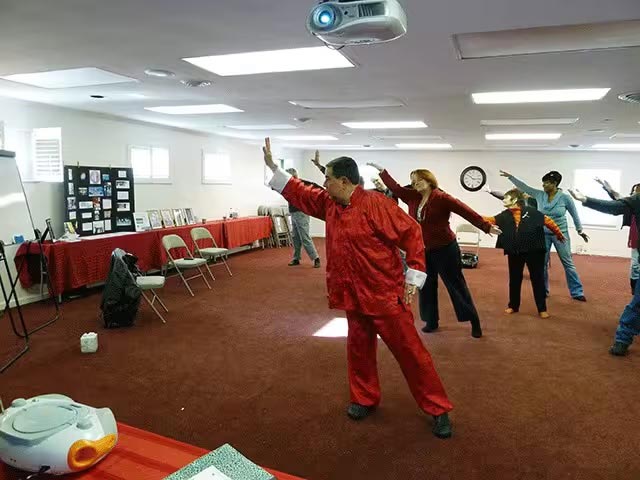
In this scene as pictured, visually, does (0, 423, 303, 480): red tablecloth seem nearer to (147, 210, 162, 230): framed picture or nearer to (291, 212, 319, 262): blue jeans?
(147, 210, 162, 230): framed picture

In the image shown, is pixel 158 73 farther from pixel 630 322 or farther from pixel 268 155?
pixel 630 322

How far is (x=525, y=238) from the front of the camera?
451 cm

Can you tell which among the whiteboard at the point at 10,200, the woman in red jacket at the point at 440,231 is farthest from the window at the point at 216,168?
the woman in red jacket at the point at 440,231

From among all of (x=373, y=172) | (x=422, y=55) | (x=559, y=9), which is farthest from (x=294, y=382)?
(x=373, y=172)

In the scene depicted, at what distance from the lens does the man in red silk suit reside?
2.36m

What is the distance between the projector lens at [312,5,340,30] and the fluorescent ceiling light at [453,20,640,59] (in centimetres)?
117

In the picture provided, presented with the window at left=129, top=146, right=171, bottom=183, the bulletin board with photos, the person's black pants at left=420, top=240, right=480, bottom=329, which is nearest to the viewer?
the person's black pants at left=420, top=240, right=480, bottom=329

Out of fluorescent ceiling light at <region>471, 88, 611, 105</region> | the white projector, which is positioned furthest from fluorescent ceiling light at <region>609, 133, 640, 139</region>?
the white projector

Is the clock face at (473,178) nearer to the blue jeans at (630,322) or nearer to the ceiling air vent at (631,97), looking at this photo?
the ceiling air vent at (631,97)

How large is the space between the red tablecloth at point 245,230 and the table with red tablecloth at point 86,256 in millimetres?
1172

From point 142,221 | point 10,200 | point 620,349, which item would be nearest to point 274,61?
point 10,200

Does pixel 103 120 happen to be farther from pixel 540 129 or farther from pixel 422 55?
pixel 540 129

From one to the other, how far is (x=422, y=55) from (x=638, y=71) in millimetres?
1653

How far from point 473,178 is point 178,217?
→ 274 inches
